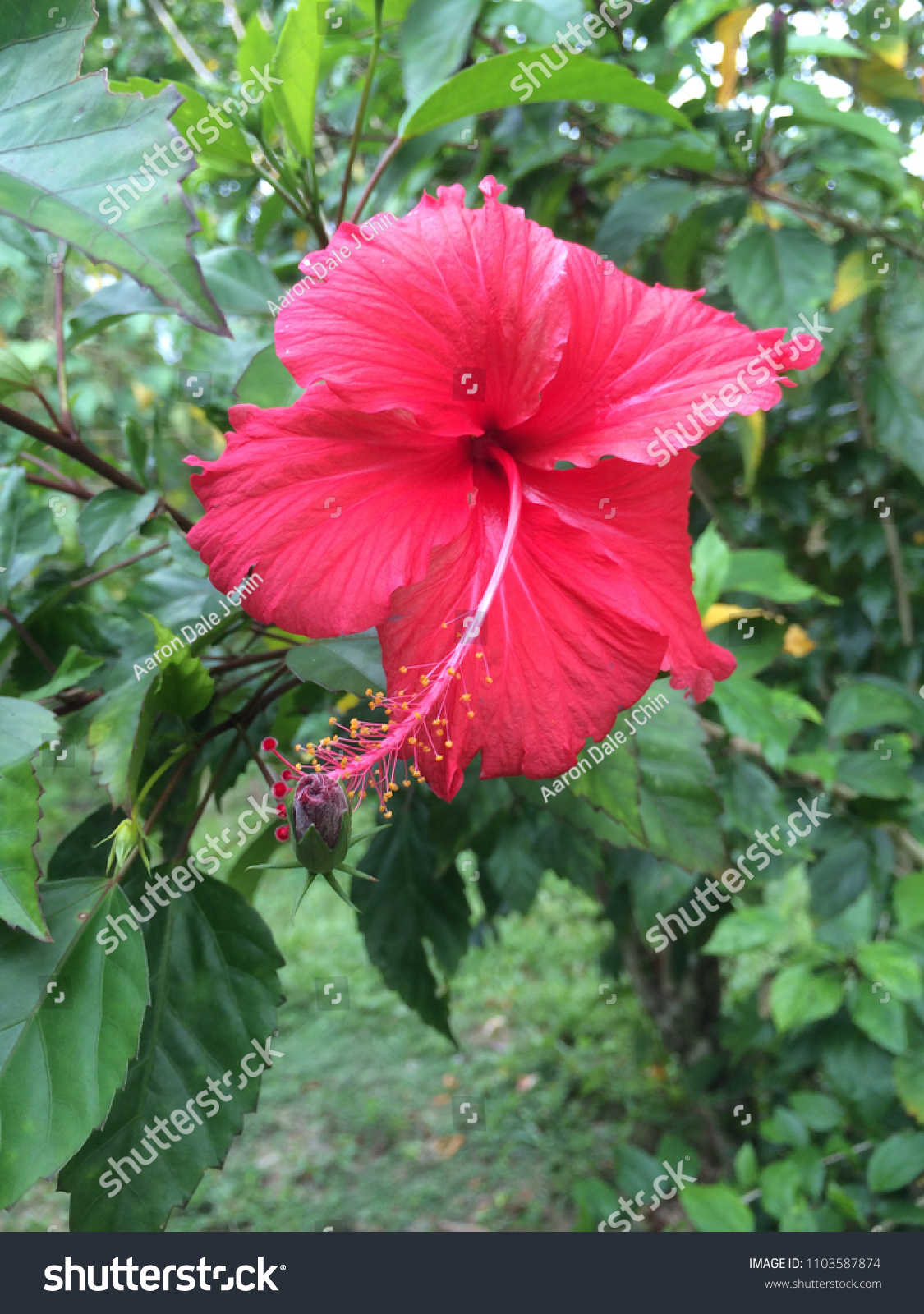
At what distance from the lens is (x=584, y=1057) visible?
316 cm

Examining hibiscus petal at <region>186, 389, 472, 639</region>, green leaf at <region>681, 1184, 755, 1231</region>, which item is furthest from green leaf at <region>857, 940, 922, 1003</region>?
hibiscus petal at <region>186, 389, 472, 639</region>

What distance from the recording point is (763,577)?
1.26m

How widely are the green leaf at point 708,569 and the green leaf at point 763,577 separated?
0.38 ft

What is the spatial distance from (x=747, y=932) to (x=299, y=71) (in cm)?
133

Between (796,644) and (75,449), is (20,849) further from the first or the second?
(796,644)

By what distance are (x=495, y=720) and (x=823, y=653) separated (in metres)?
1.48

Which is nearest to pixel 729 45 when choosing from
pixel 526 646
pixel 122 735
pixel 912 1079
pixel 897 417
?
pixel 897 417

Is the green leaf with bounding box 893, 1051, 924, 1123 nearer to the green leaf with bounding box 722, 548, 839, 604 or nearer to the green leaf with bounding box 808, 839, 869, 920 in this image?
the green leaf with bounding box 808, 839, 869, 920

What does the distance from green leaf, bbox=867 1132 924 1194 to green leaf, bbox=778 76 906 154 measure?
1304 millimetres

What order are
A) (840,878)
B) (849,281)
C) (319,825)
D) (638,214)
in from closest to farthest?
(319,825) < (638,214) < (840,878) < (849,281)

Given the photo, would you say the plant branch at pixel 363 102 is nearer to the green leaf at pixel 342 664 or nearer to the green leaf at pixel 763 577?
the green leaf at pixel 342 664
